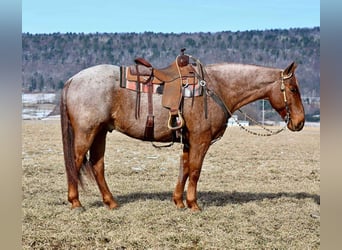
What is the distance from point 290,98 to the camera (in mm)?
5906

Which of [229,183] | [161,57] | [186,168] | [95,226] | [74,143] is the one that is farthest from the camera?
[161,57]

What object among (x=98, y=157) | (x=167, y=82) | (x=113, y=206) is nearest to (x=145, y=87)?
(x=167, y=82)

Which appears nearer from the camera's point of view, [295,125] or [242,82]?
[295,125]

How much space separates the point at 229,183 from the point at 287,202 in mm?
1967

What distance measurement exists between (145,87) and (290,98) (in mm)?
2119

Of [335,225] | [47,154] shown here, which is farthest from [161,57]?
[335,225]

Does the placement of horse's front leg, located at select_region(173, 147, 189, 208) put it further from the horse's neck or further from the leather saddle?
the horse's neck

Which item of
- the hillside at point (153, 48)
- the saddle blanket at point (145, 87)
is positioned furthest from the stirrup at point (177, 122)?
the hillside at point (153, 48)

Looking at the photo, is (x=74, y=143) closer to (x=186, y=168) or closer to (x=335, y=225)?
(x=186, y=168)

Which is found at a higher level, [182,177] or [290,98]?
[290,98]

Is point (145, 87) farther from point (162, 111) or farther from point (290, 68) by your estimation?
point (290, 68)

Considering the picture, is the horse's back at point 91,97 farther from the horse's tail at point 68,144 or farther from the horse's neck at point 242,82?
the horse's neck at point 242,82

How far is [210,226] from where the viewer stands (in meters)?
4.96

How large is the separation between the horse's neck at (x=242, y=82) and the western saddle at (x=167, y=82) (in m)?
0.49
